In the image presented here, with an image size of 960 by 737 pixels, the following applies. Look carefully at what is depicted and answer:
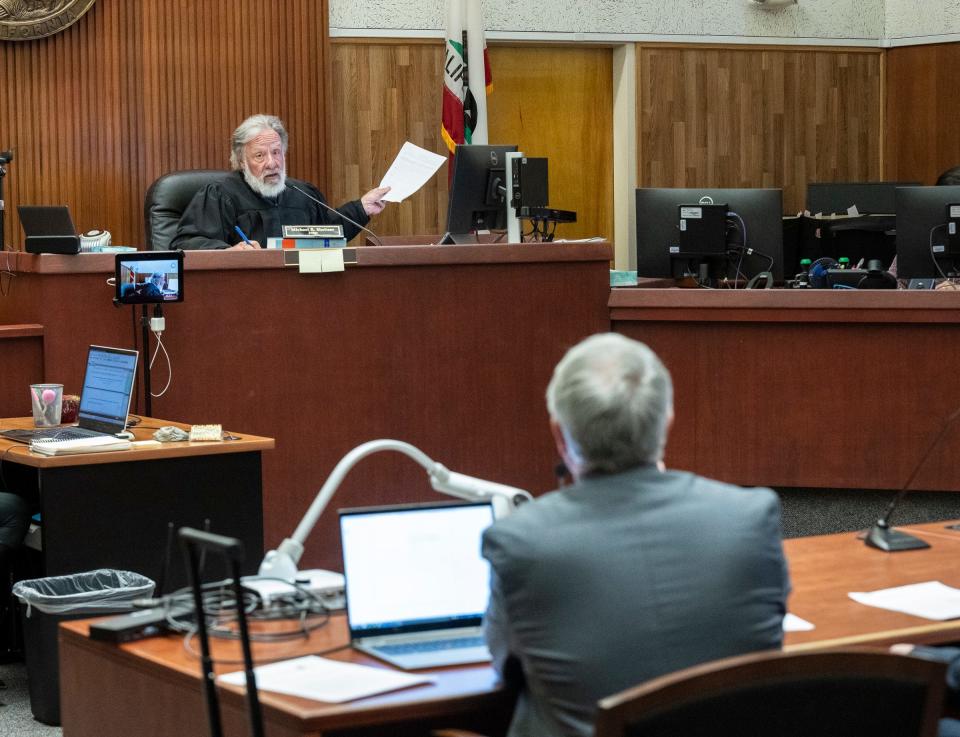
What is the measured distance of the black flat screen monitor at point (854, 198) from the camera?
6941 mm

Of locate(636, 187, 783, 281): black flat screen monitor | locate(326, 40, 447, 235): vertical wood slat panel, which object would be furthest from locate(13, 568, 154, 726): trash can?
locate(326, 40, 447, 235): vertical wood slat panel

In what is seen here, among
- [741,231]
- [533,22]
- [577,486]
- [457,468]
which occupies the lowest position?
[457,468]

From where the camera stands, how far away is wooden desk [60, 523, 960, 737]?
2.05 meters

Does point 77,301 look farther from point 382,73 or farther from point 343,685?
point 382,73

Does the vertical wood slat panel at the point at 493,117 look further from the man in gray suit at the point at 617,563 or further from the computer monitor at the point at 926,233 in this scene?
the man in gray suit at the point at 617,563

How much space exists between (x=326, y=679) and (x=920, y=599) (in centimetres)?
113

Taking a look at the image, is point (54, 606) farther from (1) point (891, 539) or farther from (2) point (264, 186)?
(2) point (264, 186)

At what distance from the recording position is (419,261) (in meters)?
5.19

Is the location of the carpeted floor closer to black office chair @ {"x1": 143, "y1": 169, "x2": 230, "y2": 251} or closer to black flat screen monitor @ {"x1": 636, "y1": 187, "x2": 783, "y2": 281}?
black office chair @ {"x1": 143, "y1": 169, "x2": 230, "y2": 251}

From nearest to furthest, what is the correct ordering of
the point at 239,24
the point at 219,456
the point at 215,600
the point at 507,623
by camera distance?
1. the point at 507,623
2. the point at 215,600
3. the point at 219,456
4. the point at 239,24

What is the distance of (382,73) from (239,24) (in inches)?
37.4

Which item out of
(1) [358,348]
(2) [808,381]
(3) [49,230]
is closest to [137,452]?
(3) [49,230]

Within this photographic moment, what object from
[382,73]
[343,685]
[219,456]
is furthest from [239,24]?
[343,685]

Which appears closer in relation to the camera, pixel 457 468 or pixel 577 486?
pixel 577 486
